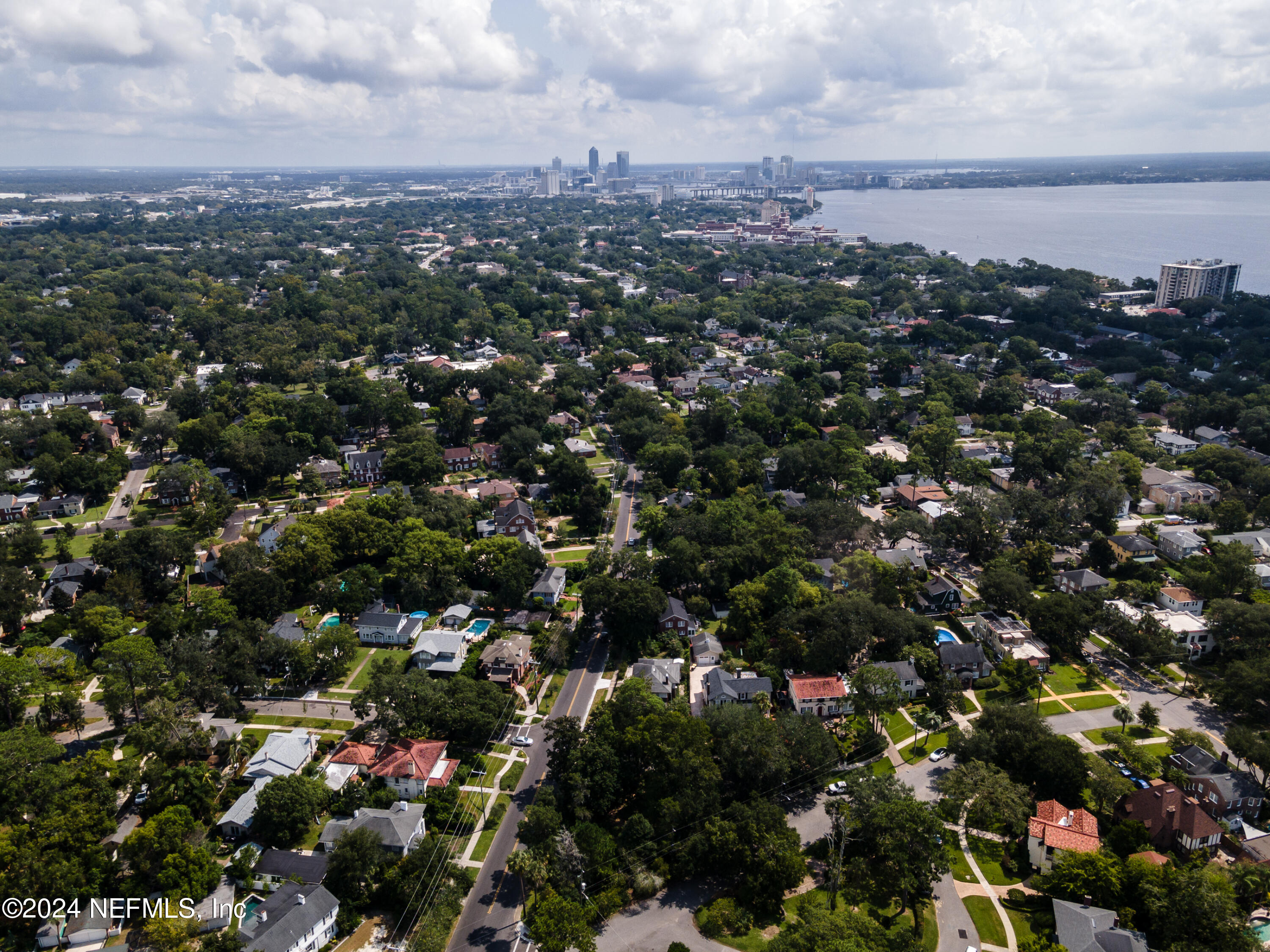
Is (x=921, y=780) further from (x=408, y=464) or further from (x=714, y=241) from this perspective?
(x=714, y=241)

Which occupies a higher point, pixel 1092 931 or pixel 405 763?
pixel 1092 931

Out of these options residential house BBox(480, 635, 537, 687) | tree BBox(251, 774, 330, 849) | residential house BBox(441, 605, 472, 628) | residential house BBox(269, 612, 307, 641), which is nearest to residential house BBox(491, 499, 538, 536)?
residential house BBox(441, 605, 472, 628)

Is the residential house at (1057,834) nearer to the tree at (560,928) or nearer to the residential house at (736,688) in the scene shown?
the residential house at (736,688)

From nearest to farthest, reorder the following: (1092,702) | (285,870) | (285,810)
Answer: (285,870) < (285,810) < (1092,702)

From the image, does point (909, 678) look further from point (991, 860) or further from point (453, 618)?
point (453, 618)

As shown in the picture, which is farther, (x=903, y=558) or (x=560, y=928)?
(x=903, y=558)

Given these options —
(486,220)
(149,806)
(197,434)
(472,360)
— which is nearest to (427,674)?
(149,806)

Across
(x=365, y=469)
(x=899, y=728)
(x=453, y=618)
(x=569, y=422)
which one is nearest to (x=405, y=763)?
(x=453, y=618)
